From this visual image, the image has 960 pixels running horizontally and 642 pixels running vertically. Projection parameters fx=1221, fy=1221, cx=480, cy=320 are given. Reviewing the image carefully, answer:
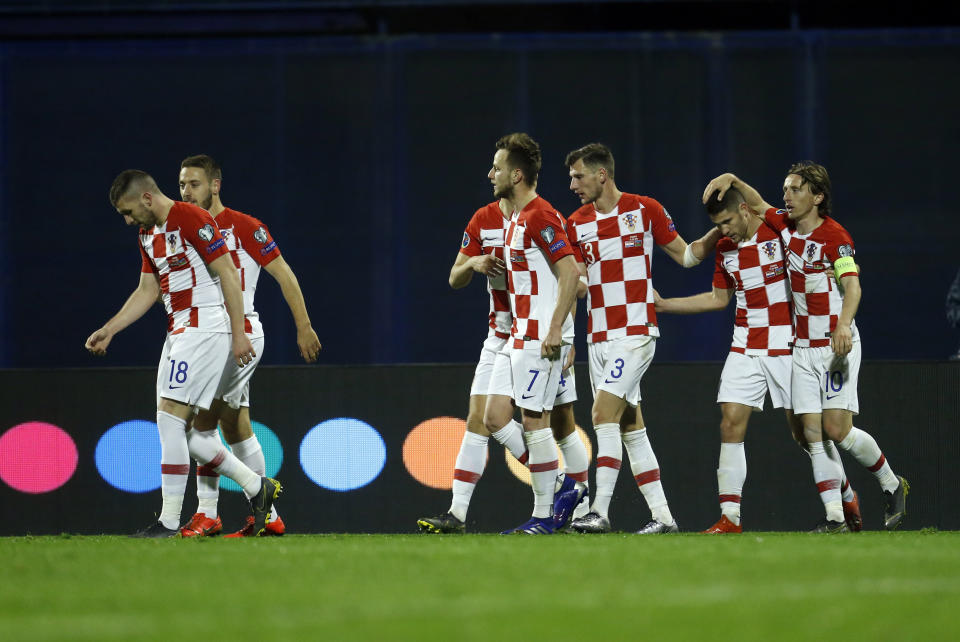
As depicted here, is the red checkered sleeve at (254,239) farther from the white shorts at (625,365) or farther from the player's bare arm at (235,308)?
the white shorts at (625,365)

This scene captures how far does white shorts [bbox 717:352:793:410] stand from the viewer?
19.5 ft

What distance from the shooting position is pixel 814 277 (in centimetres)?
600

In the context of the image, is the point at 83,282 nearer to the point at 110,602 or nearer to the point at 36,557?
the point at 36,557

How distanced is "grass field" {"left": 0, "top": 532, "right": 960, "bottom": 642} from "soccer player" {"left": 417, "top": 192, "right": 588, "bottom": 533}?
90 cm

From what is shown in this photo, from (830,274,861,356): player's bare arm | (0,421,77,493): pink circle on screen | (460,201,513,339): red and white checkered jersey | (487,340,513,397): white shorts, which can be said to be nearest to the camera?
(830,274,861,356): player's bare arm

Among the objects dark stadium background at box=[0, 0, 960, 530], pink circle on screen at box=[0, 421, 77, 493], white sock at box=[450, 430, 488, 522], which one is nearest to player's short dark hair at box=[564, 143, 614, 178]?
white sock at box=[450, 430, 488, 522]

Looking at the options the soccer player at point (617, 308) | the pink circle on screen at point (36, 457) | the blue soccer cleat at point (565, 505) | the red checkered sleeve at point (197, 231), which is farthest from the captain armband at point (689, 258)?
the pink circle on screen at point (36, 457)

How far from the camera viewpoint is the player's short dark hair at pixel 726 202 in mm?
5910

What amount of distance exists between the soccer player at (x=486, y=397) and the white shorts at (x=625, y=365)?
1.06 ft

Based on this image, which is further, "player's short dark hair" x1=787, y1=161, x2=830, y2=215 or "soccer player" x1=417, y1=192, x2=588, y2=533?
"player's short dark hair" x1=787, y1=161, x2=830, y2=215

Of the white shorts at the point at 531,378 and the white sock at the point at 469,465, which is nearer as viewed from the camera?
the white shorts at the point at 531,378

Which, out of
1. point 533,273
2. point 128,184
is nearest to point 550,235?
point 533,273

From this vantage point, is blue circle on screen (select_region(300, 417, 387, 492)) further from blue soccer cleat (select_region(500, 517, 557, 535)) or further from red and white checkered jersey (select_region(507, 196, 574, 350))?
red and white checkered jersey (select_region(507, 196, 574, 350))

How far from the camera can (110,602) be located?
3.13 metres
